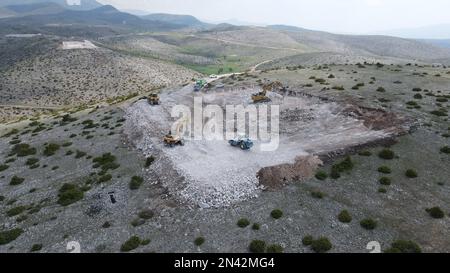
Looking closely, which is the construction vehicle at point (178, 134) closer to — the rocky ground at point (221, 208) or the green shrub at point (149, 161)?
the rocky ground at point (221, 208)

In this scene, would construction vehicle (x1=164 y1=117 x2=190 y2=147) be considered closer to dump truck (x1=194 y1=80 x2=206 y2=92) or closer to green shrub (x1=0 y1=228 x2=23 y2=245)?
dump truck (x1=194 y1=80 x2=206 y2=92)

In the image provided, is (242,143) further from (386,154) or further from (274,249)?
(274,249)

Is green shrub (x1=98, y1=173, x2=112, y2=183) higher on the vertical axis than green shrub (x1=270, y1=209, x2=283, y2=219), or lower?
higher

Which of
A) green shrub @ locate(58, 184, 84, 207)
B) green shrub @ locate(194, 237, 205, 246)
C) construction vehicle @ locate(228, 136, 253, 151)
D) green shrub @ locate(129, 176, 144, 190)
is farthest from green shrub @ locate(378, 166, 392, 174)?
green shrub @ locate(58, 184, 84, 207)

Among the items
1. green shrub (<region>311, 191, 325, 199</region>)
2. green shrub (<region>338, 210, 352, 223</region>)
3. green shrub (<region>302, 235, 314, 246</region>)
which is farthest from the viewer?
green shrub (<region>311, 191, 325, 199</region>)

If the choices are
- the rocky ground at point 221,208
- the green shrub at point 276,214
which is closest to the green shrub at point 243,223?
the rocky ground at point 221,208

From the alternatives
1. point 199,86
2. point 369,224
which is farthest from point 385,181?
point 199,86

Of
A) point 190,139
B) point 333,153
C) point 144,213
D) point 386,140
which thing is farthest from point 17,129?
point 386,140

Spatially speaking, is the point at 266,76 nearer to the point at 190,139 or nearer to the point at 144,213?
the point at 190,139
